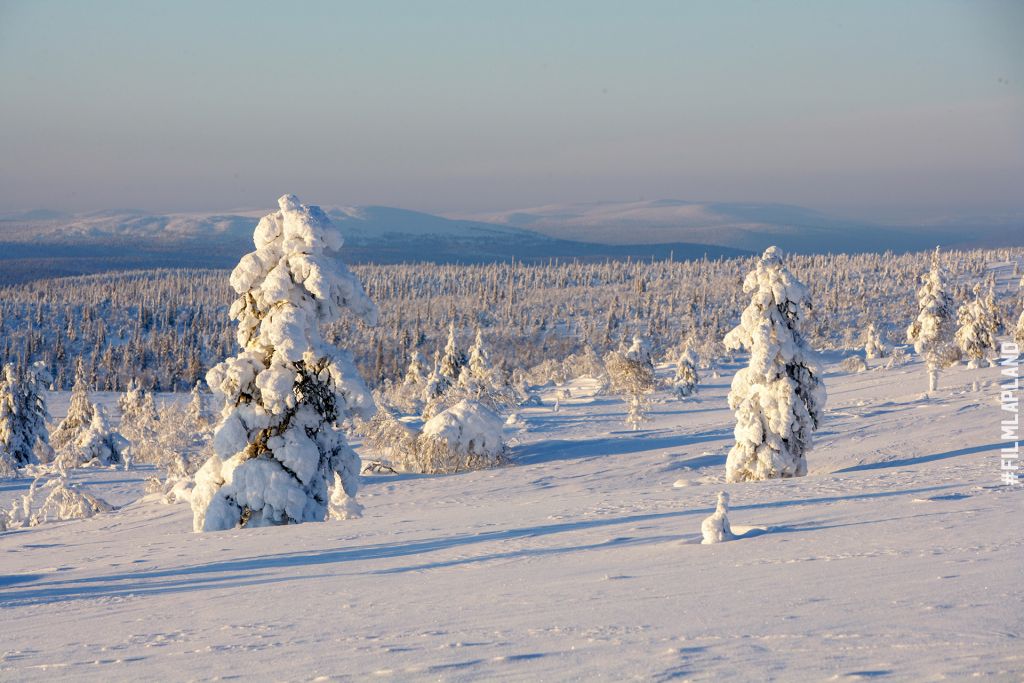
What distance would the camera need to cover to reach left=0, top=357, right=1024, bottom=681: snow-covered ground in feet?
23.4

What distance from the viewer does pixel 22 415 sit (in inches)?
2039

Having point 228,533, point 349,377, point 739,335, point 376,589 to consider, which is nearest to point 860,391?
point 739,335

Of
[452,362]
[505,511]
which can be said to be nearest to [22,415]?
[452,362]

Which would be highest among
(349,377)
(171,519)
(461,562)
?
(349,377)

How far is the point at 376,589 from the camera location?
10.6m

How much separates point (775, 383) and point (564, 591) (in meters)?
17.1

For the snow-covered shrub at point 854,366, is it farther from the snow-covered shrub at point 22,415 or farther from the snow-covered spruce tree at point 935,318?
the snow-covered shrub at point 22,415

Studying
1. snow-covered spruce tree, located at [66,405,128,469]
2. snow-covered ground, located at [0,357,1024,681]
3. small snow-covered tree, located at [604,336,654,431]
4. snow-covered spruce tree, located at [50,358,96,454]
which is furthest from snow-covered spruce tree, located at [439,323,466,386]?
snow-covered ground, located at [0,357,1024,681]

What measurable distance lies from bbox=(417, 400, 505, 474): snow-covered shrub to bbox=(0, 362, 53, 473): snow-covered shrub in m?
27.8

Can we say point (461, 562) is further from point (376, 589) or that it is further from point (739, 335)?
point (739, 335)

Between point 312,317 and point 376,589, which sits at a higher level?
point 312,317

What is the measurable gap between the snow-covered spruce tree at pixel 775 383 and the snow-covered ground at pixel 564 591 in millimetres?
5305

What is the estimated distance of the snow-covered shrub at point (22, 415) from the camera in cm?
5084

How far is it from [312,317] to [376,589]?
10.6m
